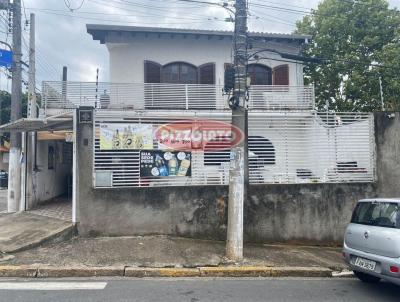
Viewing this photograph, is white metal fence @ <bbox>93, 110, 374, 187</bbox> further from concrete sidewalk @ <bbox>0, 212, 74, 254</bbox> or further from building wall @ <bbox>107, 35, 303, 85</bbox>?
building wall @ <bbox>107, 35, 303, 85</bbox>

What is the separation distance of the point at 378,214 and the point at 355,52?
1714 cm

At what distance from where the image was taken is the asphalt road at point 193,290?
18.9ft

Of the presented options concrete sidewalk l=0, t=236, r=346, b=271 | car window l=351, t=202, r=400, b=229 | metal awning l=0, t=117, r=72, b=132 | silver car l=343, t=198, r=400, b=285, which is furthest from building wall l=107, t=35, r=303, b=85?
silver car l=343, t=198, r=400, b=285

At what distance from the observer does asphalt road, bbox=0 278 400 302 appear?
5746 millimetres

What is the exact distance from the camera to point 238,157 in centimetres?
804

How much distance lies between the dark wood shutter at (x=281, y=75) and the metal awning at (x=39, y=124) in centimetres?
942

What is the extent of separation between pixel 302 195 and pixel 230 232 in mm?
2756

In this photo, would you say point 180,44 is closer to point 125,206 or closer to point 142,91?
point 142,91

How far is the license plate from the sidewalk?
1402 millimetres

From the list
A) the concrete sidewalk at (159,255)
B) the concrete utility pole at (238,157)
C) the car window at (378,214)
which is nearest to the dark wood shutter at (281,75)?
the concrete utility pole at (238,157)

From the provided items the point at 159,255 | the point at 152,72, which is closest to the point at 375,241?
the point at 159,255

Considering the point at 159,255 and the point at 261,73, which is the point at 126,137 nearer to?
the point at 159,255

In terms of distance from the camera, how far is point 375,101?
20656 mm

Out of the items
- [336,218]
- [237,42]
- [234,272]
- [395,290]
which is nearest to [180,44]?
[237,42]
